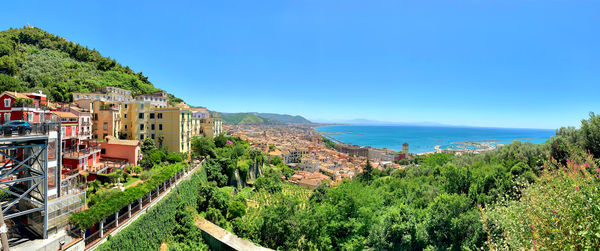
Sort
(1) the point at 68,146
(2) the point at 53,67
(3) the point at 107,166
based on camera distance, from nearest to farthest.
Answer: (3) the point at 107,166 < (1) the point at 68,146 < (2) the point at 53,67

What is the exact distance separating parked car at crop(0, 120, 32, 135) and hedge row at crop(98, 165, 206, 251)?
14.2 feet

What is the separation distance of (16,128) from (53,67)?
4605 centimetres

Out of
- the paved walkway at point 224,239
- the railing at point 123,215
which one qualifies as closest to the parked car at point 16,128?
the railing at point 123,215

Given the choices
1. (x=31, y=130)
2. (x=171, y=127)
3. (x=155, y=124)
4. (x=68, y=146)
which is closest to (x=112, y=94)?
(x=155, y=124)

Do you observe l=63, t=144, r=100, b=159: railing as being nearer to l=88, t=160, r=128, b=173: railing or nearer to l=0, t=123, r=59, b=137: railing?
l=88, t=160, r=128, b=173: railing

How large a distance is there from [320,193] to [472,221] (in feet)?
43.4

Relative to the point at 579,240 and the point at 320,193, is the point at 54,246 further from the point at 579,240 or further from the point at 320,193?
the point at 320,193

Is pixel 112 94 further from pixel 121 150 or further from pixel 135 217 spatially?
pixel 135 217

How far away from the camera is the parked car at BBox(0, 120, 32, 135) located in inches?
262

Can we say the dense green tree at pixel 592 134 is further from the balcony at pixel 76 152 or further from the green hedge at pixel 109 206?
the balcony at pixel 76 152

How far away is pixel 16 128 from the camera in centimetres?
698

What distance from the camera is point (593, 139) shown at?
12523mm

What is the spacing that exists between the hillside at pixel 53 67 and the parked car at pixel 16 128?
2607 centimetres

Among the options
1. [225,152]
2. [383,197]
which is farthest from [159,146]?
[383,197]
